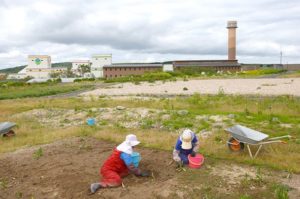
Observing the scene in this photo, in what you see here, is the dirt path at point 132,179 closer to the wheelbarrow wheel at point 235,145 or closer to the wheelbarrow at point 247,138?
the wheelbarrow at point 247,138

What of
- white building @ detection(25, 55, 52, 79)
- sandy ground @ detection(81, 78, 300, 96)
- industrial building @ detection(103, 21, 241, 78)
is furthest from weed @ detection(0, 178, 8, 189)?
white building @ detection(25, 55, 52, 79)

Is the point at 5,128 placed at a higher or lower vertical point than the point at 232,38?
lower

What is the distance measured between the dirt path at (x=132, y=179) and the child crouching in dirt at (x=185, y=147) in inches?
9.5

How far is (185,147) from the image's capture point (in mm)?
6496

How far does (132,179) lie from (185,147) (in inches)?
48.3

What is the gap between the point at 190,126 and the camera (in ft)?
34.9

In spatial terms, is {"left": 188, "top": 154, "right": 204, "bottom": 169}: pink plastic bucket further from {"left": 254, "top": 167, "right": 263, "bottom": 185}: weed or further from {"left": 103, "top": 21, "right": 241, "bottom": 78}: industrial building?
{"left": 103, "top": 21, "right": 241, "bottom": 78}: industrial building

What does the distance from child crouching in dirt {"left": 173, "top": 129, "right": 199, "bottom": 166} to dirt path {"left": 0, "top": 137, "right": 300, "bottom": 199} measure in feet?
0.79

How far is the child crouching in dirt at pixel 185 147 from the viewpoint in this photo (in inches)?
253

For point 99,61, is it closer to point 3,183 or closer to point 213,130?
point 213,130

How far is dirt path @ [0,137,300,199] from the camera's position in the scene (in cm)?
541

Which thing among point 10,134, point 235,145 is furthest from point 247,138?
point 10,134

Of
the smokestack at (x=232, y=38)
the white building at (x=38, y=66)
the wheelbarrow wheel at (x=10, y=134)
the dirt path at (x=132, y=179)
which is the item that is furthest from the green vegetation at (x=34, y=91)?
the white building at (x=38, y=66)

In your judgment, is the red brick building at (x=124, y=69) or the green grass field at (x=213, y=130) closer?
the green grass field at (x=213, y=130)
